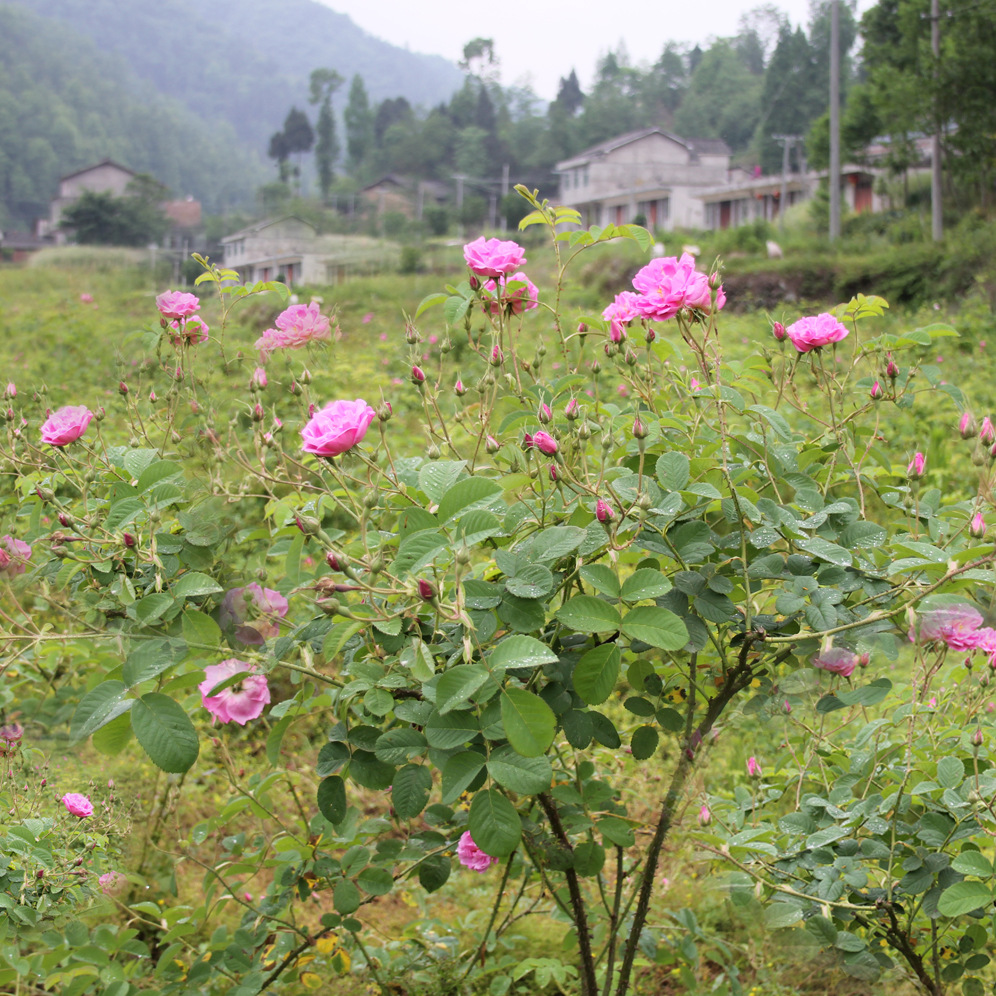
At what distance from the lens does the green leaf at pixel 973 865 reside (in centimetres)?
87

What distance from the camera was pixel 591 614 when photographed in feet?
2.37

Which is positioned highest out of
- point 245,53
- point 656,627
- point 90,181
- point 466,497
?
point 245,53

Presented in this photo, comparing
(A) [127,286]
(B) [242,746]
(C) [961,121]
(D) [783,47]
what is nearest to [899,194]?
(C) [961,121]

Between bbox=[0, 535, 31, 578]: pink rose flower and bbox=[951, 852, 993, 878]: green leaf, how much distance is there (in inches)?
41.7

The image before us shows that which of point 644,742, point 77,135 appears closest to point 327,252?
point 644,742

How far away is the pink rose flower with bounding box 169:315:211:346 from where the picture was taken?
1.14 meters

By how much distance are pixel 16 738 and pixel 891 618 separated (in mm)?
1184

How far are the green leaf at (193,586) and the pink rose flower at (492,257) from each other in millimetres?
463

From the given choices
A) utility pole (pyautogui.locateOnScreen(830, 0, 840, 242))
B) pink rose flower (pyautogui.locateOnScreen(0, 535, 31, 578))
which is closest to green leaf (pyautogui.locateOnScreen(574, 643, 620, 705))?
pink rose flower (pyautogui.locateOnScreen(0, 535, 31, 578))

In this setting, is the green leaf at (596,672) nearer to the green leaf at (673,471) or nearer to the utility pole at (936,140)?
the green leaf at (673,471)

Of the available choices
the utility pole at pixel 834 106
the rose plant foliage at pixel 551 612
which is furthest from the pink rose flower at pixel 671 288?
the utility pole at pixel 834 106

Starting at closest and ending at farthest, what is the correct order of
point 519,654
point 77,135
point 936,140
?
point 519,654, point 936,140, point 77,135

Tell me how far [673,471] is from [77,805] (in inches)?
34.5

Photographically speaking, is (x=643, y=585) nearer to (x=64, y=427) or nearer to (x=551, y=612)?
(x=551, y=612)
